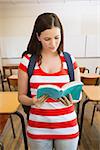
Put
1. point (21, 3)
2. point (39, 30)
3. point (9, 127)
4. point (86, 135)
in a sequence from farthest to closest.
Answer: point (21, 3) → point (9, 127) → point (86, 135) → point (39, 30)

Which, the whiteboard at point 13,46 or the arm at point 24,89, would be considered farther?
the whiteboard at point 13,46

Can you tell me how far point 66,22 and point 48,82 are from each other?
20.6 ft

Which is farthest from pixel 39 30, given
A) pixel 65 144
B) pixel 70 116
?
pixel 65 144

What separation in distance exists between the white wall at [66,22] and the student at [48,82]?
6072mm

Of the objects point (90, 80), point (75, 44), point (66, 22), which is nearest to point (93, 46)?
point (75, 44)

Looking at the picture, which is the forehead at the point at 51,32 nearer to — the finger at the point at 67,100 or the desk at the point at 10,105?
the finger at the point at 67,100

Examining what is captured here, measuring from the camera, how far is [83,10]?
7.17 m

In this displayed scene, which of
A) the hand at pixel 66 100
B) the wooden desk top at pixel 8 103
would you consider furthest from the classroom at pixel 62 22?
the hand at pixel 66 100

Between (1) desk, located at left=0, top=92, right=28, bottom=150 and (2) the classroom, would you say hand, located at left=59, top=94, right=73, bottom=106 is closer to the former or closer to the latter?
(1) desk, located at left=0, top=92, right=28, bottom=150

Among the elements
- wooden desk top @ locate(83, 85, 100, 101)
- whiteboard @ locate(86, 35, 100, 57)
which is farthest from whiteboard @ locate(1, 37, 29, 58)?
wooden desk top @ locate(83, 85, 100, 101)

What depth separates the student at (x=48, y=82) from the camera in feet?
3.75

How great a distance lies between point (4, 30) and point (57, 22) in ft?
21.0

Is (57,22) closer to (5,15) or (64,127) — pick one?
(64,127)

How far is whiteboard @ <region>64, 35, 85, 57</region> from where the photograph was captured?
723cm
